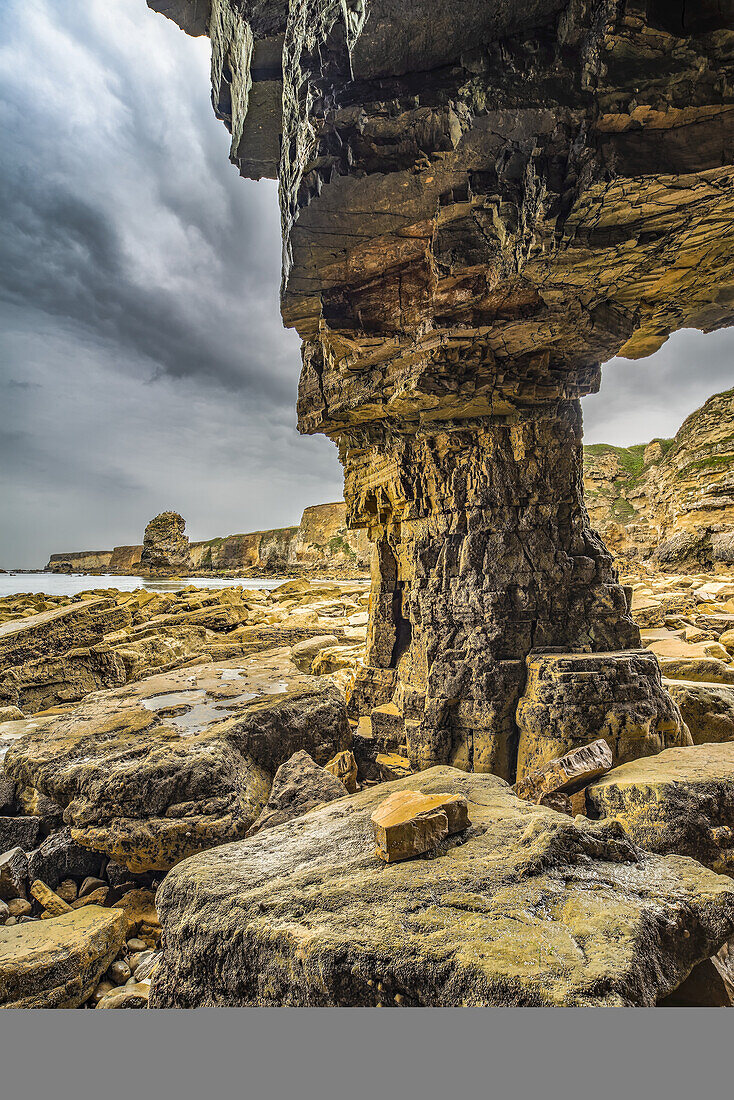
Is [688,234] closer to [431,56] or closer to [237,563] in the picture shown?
[431,56]

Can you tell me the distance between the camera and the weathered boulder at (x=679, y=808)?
3068mm

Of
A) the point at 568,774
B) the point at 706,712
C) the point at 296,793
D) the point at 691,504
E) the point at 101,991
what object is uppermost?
the point at 691,504

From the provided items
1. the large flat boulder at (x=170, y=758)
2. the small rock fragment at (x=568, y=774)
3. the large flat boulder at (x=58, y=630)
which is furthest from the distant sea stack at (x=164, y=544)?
the small rock fragment at (x=568, y=774)

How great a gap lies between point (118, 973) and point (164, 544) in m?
26.2

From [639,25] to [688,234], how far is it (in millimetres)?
1387

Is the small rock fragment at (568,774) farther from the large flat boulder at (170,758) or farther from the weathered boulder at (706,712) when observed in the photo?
the large flat boulder at (170,758)

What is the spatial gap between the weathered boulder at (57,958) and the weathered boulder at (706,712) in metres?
5.91

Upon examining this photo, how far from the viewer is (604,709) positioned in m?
4.80

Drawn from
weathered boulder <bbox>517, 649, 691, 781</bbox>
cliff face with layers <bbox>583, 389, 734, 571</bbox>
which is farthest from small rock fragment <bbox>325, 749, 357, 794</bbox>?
cliff face with layers <bbox>583, 389, 734, 571</bbox>

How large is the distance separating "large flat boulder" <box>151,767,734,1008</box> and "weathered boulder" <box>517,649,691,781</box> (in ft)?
7.85

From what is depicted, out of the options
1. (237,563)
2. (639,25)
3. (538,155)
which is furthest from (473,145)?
(237,563)

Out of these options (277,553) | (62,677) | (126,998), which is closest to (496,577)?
(126,998)

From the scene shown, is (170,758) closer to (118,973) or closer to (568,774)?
(118,973)

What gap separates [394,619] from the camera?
25.4ft
